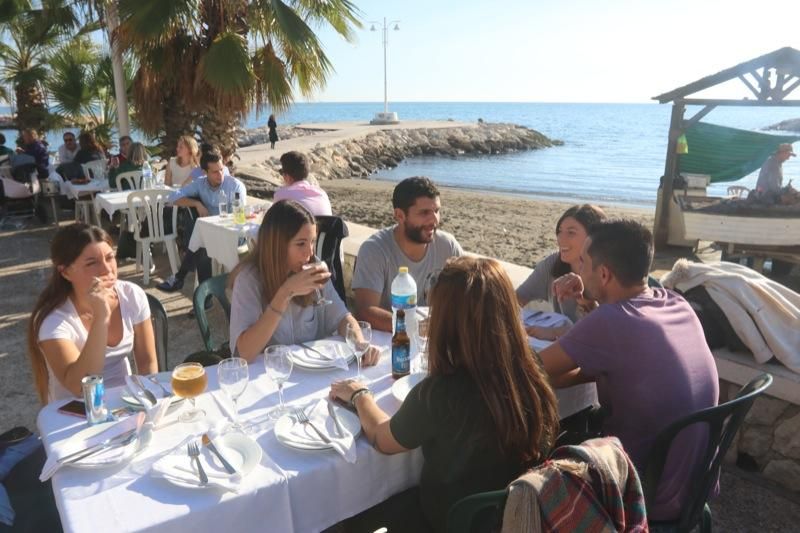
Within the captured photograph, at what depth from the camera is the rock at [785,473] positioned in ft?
10.0

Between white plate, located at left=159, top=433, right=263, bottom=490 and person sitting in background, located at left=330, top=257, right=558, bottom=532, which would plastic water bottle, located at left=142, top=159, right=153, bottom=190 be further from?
person sitting in background, located at left=330, top=257, right=558, bottom=532

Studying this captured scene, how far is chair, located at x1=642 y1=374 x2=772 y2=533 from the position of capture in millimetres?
1898

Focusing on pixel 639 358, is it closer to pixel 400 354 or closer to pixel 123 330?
pixel 400 354

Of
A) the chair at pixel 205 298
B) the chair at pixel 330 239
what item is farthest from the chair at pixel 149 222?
the chair at pixel 205 298

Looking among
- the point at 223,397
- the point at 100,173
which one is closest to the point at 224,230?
the point at 223,397

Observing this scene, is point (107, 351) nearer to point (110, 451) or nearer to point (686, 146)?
point (110, 451)

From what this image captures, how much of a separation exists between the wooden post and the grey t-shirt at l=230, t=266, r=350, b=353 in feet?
26.0

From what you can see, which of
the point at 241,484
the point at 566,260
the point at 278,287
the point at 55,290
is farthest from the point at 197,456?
the point at 566,260

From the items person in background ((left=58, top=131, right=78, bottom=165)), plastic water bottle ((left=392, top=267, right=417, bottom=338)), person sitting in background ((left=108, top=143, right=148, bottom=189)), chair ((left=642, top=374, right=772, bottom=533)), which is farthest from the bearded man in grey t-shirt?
person in background ((left=58, top=131, right=78, bottom=165))

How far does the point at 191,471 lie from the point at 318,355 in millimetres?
907

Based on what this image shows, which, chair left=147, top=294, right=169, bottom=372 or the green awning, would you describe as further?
the green awning

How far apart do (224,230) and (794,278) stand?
23.4 feet

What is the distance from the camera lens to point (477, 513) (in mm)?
1669

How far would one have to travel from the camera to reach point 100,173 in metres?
9.70
